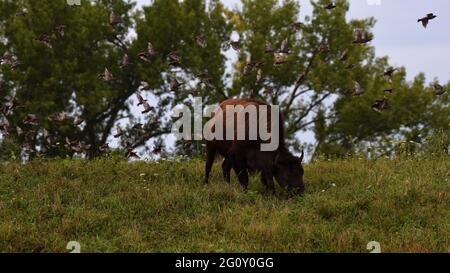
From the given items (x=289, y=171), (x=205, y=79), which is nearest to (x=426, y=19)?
(x=289, y=171)

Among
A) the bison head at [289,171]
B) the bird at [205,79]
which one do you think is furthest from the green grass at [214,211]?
the bird at [205,79]

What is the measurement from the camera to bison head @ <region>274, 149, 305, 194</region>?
1191 centimetres

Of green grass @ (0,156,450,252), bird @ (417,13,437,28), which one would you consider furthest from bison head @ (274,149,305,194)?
bird @ (417,13,437,28)

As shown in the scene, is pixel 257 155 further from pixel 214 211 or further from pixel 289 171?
pixel 214 211

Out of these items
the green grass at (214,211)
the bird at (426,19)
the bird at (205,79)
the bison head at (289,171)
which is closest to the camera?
the green grass at (214,211)

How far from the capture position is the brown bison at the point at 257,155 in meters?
12.0

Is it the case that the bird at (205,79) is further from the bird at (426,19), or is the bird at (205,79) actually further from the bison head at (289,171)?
the bird at (426,19)

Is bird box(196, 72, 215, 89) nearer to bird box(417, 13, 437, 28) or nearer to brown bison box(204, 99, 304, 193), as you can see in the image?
brown bison box(204, 99, 304, 193)

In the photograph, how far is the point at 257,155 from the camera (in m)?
12.3

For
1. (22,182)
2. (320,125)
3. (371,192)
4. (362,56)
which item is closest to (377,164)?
(371,192)

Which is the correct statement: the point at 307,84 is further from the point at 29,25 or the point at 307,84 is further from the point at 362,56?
the point at 29,25

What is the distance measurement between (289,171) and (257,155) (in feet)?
2.54

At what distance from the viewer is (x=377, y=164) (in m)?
14.3

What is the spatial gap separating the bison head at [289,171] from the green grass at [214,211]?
1.15 feet
